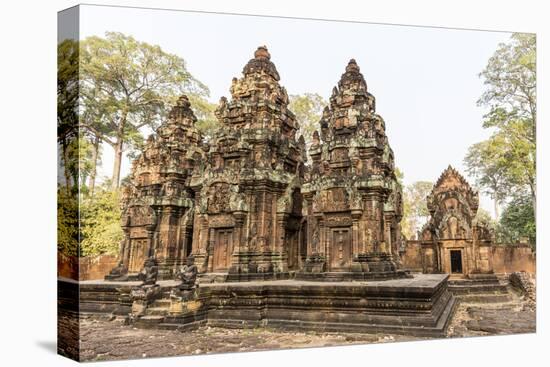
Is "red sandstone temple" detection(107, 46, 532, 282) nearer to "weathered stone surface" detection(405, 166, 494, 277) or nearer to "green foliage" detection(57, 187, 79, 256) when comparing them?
"weathered stone surface" detection(405, 166, 494, 277)

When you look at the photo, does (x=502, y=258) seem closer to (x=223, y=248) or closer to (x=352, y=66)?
(x=352, y=66)

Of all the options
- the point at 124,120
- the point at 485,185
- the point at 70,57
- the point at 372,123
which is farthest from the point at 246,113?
the point at 485,185

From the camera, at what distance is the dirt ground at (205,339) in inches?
253

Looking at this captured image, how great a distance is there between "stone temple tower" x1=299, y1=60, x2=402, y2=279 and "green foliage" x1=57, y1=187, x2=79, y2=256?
492 centimetres

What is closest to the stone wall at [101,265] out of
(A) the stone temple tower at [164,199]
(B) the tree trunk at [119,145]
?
(A) the stone temple tower at [164,199]

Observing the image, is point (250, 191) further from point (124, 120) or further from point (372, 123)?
point (124, 120)

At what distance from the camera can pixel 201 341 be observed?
291 inches

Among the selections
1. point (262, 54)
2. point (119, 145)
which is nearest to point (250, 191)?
point (262, 54)

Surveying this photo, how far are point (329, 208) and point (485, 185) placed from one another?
8.38 m

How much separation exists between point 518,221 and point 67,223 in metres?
11.6

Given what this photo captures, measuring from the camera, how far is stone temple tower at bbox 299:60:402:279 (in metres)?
9.51

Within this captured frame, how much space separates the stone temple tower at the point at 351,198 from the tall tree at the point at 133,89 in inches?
203

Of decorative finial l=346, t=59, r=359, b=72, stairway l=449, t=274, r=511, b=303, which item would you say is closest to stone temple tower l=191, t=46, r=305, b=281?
decorative finial l=346, t=59, r=359, b=72

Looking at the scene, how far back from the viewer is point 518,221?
41.9ft
